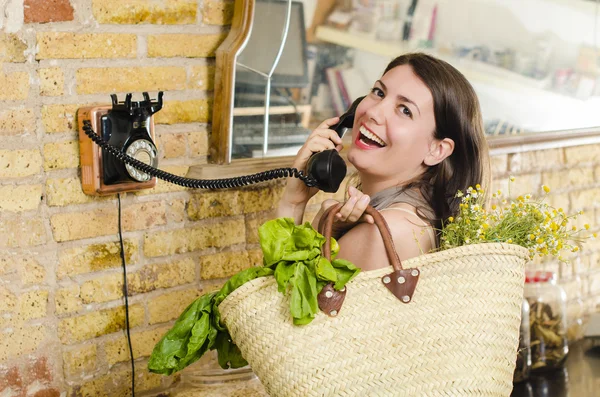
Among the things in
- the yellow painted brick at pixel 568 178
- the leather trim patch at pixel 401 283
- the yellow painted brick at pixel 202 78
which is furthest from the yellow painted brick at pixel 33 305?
the yellow painted brick at pixel 568 178

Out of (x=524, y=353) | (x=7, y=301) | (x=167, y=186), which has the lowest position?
(x=524, y=353)

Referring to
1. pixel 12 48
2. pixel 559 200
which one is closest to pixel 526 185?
pixel 559 200

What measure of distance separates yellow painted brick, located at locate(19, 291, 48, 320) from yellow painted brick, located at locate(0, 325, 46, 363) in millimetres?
28

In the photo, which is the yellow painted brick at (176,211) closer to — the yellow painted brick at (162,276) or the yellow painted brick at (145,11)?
the yellow painted brick at (162,276)

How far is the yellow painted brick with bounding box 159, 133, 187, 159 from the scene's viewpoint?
2062 mm

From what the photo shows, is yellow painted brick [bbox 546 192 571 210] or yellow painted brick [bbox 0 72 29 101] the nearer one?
yellow painted brick [bbox 0 72 29 101]

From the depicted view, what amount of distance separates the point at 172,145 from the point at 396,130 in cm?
62

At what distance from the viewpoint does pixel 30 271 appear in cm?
187

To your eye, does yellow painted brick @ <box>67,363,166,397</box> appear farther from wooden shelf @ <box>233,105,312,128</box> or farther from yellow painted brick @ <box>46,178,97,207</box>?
wooden shelf @ <box>233,105,312,128</box>

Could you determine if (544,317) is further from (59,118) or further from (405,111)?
(59,118)

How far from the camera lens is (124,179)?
193 cm

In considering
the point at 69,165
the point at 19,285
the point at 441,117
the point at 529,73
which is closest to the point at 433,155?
the point at 441,117

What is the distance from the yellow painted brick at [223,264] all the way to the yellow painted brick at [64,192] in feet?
1.30

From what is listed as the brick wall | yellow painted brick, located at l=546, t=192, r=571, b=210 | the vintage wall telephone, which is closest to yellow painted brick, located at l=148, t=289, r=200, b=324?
the brick wall
